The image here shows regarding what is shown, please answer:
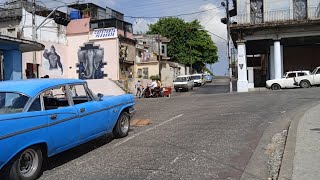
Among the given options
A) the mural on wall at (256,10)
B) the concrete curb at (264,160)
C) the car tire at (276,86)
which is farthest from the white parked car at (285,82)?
the concrete curb at (264,160)

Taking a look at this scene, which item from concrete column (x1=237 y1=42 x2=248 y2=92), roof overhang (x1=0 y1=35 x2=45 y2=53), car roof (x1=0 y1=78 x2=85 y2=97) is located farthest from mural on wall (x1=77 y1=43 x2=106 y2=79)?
car roof (x1=0 y1=78 x2=85 y2=97)

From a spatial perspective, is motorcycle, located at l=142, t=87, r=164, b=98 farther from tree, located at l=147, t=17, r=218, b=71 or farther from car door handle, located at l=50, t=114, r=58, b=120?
tree, located at l=147, t=17, r=218, b=71

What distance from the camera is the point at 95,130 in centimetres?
890

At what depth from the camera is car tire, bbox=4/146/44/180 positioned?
6493 mm

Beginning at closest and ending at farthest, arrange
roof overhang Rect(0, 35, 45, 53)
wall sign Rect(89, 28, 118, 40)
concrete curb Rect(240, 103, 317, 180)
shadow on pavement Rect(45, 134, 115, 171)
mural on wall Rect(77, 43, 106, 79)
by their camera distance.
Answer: concrete curb Rect(240, 103, 317, 180), shadow on pavement Rect(45, 134, 115, 171), roof overhang Rect(0, 35, 45, 53), wall sign Rect(89, 28, 118, 40), mural on wall Rect(77, 43, 106, 79)

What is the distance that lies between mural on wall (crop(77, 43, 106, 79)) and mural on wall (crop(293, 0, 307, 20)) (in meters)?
19.6

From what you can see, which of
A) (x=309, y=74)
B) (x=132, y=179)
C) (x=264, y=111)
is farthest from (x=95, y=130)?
(x=309, y=74)

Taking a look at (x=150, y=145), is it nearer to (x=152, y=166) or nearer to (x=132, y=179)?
(x=152, y=166)

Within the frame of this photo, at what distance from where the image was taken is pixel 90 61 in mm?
45969

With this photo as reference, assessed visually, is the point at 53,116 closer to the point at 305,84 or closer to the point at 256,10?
the point at 305,84

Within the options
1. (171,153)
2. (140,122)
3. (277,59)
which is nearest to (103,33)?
(277,59)

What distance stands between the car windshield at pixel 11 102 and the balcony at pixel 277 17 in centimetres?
3198

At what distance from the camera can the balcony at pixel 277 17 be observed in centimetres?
3703

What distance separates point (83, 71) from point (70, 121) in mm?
39200
